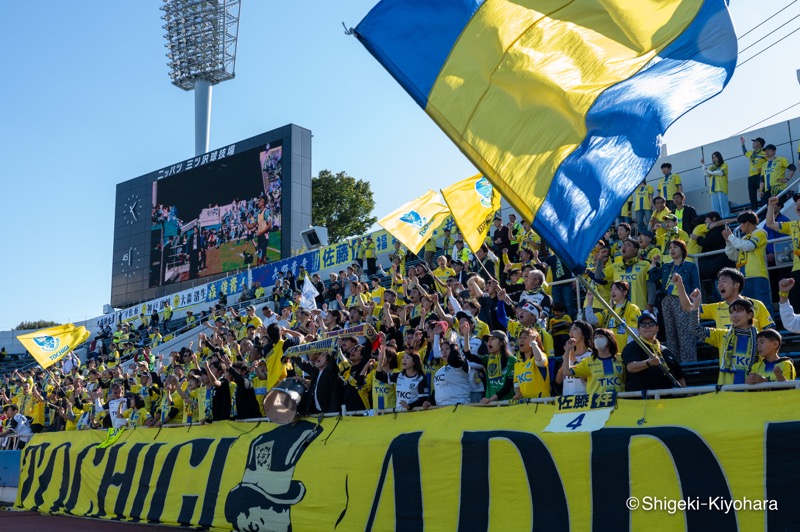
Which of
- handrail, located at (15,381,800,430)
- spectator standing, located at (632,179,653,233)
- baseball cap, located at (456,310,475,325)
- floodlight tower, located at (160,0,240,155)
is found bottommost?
handrail, located at (15,381,800,430)

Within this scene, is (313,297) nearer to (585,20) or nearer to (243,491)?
(243,491)

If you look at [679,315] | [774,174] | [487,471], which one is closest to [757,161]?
[774,174]

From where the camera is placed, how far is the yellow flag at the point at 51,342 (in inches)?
739

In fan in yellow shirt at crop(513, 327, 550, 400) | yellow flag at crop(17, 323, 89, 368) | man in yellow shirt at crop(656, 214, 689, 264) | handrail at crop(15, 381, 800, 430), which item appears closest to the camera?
handrail at crop(15, 381, 800, 430)

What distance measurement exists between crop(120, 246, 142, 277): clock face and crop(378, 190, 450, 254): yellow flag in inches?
933

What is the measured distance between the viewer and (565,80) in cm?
621

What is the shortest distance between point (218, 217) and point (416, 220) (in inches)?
726

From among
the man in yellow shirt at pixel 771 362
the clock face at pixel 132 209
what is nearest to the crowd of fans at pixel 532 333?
the man in yellow shirt at pixel 771 362

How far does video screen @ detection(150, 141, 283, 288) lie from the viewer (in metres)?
29.0

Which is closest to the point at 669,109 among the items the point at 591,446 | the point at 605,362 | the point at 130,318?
the point at 605,362

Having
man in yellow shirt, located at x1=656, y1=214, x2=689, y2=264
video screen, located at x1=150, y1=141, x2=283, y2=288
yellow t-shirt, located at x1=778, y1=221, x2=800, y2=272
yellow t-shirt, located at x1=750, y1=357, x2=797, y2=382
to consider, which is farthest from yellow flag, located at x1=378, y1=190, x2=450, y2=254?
video screen, located at x1=150, y1=141, x2=283, y2=288

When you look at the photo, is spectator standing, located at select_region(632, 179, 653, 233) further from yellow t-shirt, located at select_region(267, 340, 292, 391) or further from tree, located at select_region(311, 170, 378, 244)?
tree, located at select_region(311, 170, 378, 244)

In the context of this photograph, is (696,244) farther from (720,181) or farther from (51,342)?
(51,342)

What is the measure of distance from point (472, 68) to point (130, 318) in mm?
31833
